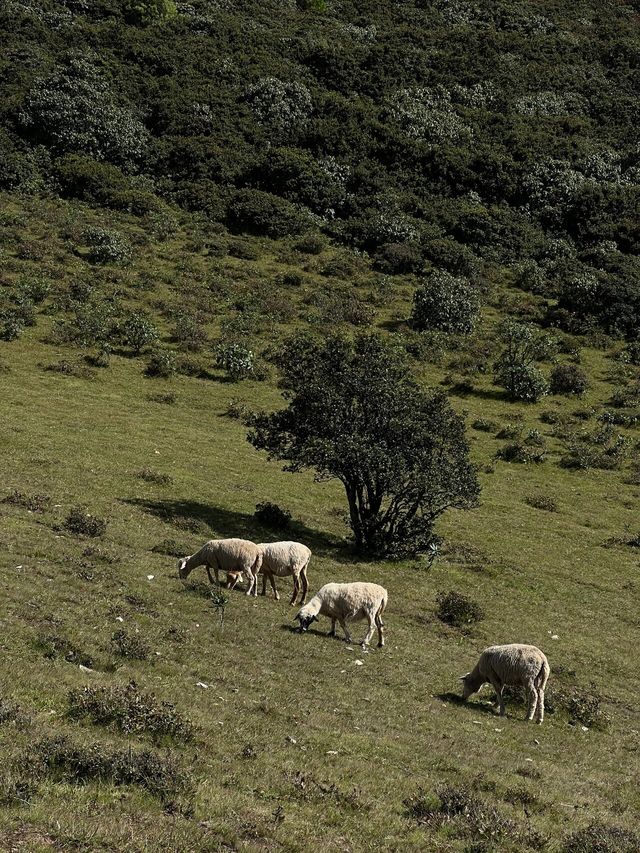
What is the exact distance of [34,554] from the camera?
81.8 ft

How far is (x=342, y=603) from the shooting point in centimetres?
2328

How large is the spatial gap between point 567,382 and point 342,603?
5347 cm

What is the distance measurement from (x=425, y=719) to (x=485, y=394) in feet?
174

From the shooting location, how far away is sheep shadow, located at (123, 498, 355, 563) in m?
34.0

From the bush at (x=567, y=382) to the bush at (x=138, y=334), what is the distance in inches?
1406

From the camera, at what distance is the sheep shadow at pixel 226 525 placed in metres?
34.0

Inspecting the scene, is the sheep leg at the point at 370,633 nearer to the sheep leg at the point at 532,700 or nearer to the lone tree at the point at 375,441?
the sheep leg at the point at 532,700

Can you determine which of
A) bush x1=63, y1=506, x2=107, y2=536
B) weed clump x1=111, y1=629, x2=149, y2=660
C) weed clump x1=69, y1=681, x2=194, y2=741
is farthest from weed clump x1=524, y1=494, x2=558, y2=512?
weed clump x1=69, y1=681, x2=194, y2=741

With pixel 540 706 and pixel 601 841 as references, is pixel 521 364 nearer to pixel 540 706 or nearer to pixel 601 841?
pixel 540 706

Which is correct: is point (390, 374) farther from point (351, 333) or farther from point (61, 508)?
point (351, 333)

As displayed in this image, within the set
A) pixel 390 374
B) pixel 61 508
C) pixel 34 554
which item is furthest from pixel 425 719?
pixel 390 374

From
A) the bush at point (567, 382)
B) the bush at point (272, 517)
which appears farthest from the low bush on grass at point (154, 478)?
the bush at point (567, 382)

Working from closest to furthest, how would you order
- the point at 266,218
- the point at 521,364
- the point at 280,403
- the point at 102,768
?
1. the point at 102,768
2. the point at 280,403
3. the point at 521,364
4. the point at 266,218

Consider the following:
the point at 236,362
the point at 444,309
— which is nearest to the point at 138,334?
the point at 236,362
